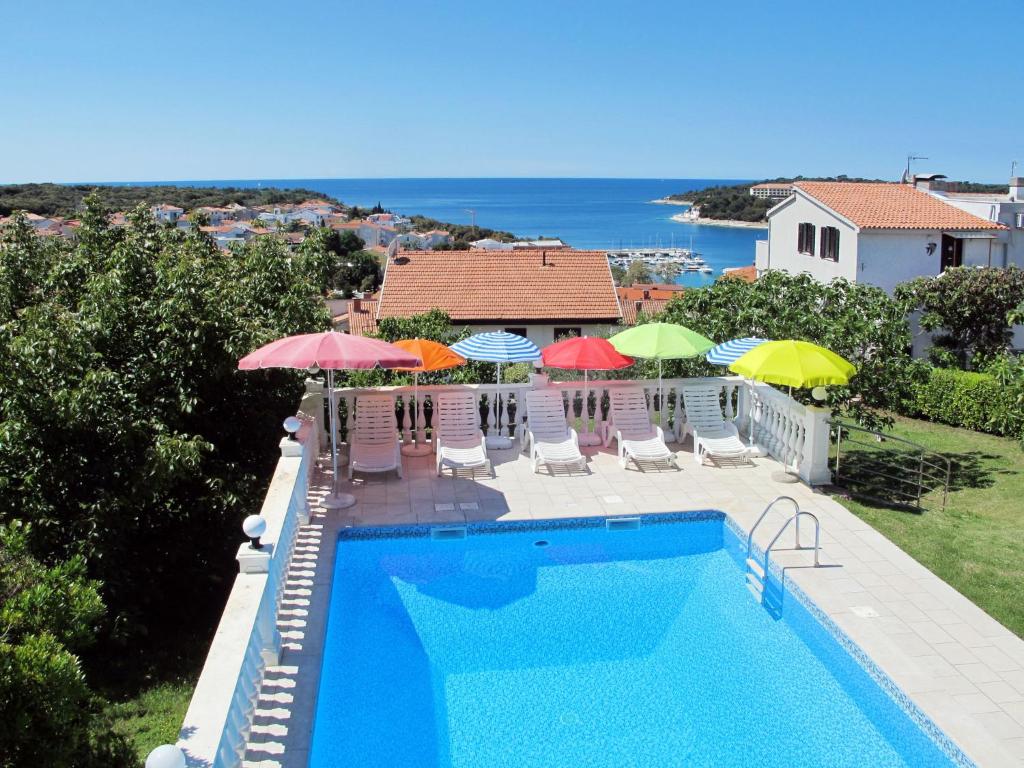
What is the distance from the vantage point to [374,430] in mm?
11773

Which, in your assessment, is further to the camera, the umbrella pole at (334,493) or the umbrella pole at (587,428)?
the umbrella pole at (587,428)

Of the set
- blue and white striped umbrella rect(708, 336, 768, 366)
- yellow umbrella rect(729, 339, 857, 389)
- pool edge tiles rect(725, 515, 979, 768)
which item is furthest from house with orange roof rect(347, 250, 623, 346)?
pool edge tiles rect(725, 515, 979, 768)

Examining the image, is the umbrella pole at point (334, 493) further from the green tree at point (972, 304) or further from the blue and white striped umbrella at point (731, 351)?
the green tree at point (972, 304)

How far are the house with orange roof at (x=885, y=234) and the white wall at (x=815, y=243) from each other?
5 centimetres

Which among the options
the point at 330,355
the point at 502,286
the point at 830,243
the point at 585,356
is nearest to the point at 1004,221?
Answer: the point at 830,243

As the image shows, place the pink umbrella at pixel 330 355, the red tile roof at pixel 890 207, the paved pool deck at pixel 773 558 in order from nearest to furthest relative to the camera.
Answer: the paved pool deck at pixel 773 558 → the pink umbrella at pixel 330 355 → the red tile roof at pixel 890 207

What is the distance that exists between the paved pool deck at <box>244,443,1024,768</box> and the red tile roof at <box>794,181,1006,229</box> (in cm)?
2826

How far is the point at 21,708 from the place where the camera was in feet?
12.0

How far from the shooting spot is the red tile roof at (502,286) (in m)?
42.0

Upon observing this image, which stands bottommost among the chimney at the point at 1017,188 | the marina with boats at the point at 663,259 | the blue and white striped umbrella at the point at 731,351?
the marina with boats at the point at 663,259

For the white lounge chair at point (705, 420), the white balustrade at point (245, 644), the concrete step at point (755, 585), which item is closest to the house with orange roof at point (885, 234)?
the white lounge chair at point (705, 420)

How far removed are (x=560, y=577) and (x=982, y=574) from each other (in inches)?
184

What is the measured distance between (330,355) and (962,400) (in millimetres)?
17141

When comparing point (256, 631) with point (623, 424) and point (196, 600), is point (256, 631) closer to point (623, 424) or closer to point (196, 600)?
point (196, 600)
